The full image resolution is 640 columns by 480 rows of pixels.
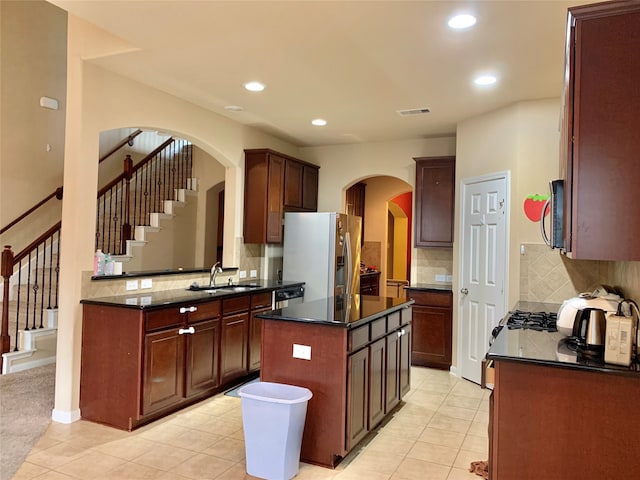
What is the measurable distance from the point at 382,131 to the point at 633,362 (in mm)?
4324

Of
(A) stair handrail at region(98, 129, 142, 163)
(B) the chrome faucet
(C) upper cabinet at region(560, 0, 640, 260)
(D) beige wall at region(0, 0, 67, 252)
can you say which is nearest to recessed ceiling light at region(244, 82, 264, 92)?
(B) the chrome faucet

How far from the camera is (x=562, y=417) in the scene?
1.94m

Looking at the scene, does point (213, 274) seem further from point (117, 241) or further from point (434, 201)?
point (434, 201)

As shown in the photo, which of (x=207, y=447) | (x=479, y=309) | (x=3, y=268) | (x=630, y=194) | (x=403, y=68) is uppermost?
(x=403, y=68)

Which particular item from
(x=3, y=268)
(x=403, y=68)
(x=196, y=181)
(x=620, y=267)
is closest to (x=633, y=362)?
(x=620, y=267)

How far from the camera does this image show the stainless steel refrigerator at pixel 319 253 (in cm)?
552

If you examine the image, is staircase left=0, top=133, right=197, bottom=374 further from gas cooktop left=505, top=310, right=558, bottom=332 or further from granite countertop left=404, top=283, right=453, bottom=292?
gas cooktop left=505, top=310, right=558, bottom=332

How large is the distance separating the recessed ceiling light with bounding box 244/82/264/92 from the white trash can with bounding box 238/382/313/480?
2678 mm

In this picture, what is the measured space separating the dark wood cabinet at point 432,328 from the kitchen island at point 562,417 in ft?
10.7

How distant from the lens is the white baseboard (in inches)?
139

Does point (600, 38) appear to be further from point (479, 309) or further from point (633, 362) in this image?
point (479, 309)

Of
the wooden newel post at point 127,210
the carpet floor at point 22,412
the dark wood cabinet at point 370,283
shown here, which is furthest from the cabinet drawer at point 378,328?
the wooden newel post at point 127,210

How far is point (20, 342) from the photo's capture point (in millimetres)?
4836

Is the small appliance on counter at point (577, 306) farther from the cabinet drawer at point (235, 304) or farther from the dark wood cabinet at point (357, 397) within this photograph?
the cabinet drawer at point (235, 304)
